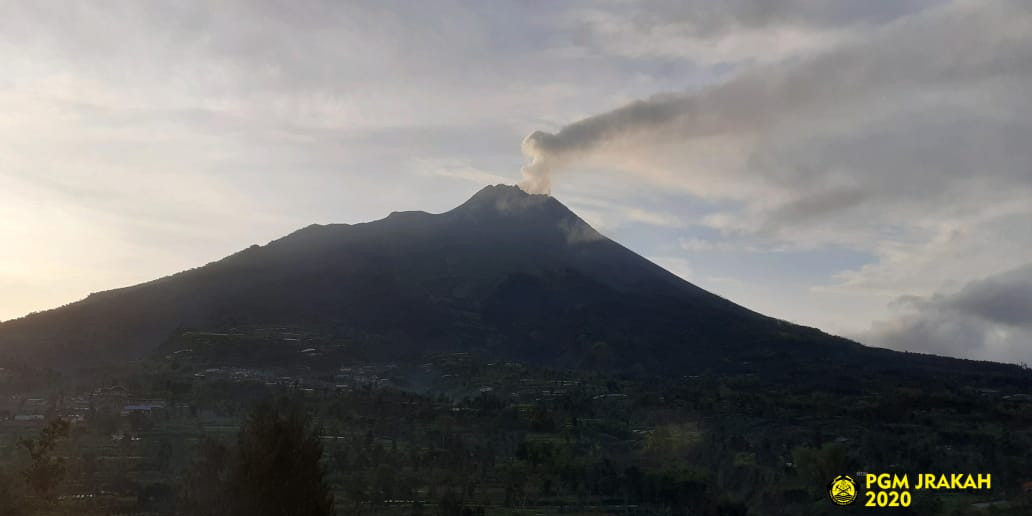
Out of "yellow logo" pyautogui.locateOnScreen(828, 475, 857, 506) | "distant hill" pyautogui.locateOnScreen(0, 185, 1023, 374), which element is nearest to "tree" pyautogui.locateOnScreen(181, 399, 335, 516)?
"yellow logo" pyautogui.locateOnScreen(828, 475, 857, 506)

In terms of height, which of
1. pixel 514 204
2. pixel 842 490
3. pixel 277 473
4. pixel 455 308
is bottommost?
pixel 842 490

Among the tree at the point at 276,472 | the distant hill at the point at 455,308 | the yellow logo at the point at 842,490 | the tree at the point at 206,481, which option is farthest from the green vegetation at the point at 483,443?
the distant hill at the point at 455,308

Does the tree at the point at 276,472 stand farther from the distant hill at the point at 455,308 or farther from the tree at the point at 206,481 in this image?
the distant hill at the point at 455,308

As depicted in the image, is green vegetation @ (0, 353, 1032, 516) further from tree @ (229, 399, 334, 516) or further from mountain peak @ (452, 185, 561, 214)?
mountain peak @ (452, 185, 561, 214)

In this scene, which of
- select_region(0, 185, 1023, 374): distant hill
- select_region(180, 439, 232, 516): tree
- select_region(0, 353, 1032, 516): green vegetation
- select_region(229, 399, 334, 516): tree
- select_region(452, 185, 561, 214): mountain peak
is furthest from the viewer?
select_region(452, 185, 561, 214): mountain peak

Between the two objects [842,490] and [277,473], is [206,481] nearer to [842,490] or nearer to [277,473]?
[277,473]

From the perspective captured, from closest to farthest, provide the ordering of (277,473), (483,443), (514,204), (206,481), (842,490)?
(277,473) → (842,490) → (206,481) → (483,443) → (514,204)

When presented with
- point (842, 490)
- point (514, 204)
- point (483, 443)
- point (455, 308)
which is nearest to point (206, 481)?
point (483, 443)

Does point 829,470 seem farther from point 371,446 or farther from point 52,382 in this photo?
point 52,382

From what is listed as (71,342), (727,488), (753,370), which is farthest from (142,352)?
(727,488)
